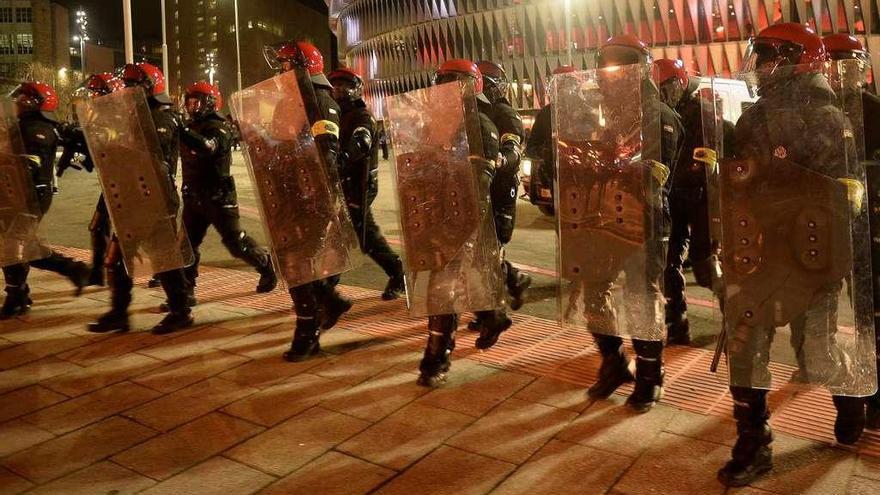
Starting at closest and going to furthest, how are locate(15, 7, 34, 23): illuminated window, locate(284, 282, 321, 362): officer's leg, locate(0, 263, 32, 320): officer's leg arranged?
locate(284, 282, 321, 362): officer's leg < locate(0, 263, 32, 320): officer's leg < locate(15, 7, 34, 23): illuminated window

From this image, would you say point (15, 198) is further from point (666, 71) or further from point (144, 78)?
point (666, 71)

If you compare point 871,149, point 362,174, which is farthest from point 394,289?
point 871,149

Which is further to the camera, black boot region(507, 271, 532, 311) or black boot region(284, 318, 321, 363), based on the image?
black boot region(507, 271, 532, 311)

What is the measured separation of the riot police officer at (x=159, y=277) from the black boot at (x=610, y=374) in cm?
323

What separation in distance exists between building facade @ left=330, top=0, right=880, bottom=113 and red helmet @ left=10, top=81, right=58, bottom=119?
15.2m

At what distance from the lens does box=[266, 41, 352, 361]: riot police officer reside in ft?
15.3

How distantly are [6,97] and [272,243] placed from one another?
3.02 metres

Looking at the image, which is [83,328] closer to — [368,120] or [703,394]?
[368,120]

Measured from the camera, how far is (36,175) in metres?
6.04

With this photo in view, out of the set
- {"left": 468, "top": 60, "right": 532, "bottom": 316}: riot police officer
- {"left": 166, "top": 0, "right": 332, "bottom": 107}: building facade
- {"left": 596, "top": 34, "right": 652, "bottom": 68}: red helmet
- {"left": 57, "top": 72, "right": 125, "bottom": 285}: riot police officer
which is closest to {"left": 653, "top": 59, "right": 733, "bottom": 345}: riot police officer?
{"left": 468, "top": 60, "right": 532, "bottom": 316}: riot police officer

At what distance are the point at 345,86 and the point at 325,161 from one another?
1493 mm

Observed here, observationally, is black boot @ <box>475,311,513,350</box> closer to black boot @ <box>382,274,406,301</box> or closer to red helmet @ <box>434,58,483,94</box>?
red helmet @ <box>434,58,483,94</box>

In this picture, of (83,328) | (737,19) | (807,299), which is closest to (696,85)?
(807,299)

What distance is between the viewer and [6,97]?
6020 millimetres
